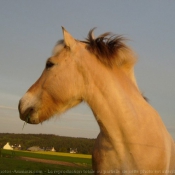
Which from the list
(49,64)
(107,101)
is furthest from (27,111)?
(107,101)

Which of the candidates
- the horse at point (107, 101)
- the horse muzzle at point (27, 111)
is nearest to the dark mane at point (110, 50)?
the horse at point (107, 101)

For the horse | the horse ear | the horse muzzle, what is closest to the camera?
the horse

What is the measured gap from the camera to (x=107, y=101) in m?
4.15

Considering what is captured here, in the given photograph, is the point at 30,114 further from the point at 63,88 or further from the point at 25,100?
the point at 63,88

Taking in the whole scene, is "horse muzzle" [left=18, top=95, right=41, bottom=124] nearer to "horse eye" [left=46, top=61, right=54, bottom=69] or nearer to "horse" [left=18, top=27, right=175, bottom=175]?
"horse" [left=18, top=27, right=175, bottom=175]

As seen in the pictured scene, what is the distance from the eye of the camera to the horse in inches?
157

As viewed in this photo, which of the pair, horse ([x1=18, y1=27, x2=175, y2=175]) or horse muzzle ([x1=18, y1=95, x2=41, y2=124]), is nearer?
horse ([x1=18, y1=27, x2=175, y2=175])

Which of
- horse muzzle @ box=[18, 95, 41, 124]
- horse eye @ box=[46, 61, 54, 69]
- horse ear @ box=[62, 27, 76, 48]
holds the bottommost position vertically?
horse muzzle @ box=[18, 95, 41, 124]

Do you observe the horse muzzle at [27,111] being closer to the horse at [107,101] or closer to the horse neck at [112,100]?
the horse at [107,101]

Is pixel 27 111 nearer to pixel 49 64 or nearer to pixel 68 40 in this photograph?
pixel 49 64

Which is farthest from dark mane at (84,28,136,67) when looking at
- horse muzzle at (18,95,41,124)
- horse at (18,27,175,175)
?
horse muzzle at (18,95,41,124)

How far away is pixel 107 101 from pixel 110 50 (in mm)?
906

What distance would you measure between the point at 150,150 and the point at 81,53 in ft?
5.90

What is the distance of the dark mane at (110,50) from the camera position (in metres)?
4.51
